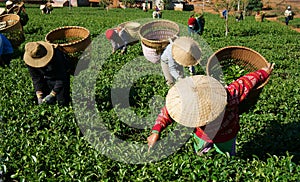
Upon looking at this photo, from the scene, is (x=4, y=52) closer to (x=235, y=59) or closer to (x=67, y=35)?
(x=67, y=35)

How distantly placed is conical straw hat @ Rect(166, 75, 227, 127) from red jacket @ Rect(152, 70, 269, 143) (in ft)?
0.92

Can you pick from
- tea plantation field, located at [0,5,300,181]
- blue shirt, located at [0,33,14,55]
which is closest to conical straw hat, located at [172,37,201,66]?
tea plantation field, located at [0,5,300,181]

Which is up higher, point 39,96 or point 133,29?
point 133,29

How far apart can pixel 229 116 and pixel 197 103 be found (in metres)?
0.60

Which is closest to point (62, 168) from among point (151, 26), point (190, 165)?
point (190, 165)

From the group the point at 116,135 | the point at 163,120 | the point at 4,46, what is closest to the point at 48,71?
the point at 116,135

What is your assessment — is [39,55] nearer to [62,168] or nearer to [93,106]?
[93,106]

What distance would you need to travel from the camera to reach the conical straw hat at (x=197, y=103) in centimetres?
299

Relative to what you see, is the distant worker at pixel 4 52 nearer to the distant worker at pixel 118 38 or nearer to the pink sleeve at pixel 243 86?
the distant worker at pixel 118 38

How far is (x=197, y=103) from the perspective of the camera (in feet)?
9.78

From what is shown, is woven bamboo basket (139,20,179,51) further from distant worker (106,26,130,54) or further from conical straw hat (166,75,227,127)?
conical straw hat (166,75,227,127)

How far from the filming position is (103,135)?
4094mm

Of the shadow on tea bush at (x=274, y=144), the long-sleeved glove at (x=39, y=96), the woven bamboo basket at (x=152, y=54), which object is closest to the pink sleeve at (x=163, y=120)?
the shadow on tea bush at (x=274, y=144)

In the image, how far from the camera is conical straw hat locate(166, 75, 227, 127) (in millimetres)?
2986
